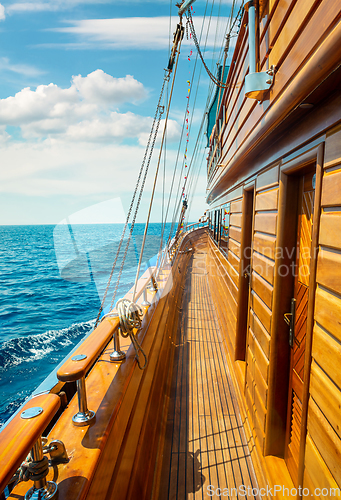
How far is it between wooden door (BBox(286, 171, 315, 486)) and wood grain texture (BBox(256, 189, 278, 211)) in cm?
18

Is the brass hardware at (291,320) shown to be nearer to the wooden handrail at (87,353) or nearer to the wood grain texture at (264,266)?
the wood grain texture at (264,266)

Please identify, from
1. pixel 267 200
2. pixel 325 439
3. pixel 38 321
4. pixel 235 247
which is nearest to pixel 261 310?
pixel 267 200

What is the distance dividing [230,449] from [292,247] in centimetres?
150

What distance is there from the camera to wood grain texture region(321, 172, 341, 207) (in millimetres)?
960

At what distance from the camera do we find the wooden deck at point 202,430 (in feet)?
5.85

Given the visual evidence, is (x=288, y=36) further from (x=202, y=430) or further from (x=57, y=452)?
(x=202, y=430)

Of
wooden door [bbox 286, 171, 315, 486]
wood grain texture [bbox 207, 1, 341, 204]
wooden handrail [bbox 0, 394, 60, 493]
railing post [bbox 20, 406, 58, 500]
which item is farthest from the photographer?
wooden door [bbox 286, 171, 315, 486]

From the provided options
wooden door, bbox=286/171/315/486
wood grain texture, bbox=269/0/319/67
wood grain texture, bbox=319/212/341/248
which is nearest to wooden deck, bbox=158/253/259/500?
wooden door, bbox=286/171/315/486

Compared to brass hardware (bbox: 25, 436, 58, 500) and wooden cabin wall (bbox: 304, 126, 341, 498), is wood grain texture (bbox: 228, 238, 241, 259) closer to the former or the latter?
wooden cabin wall (bbox: 304, 126, 341, 498)

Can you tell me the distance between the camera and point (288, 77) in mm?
1191

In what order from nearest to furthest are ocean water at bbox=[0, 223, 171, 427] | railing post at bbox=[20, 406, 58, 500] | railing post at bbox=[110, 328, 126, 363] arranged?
railing post at bbox=[20, 406, 58, 500] → railing post at bbox=[110, 328, 126, 363] → ocean water at bbox=[0, 223, 171, 427]

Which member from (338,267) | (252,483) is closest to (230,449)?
(252,483)

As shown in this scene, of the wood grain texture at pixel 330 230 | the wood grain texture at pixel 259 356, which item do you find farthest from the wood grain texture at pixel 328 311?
the wood grain texture at pixel 259 356

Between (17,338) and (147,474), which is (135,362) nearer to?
(147,474)
